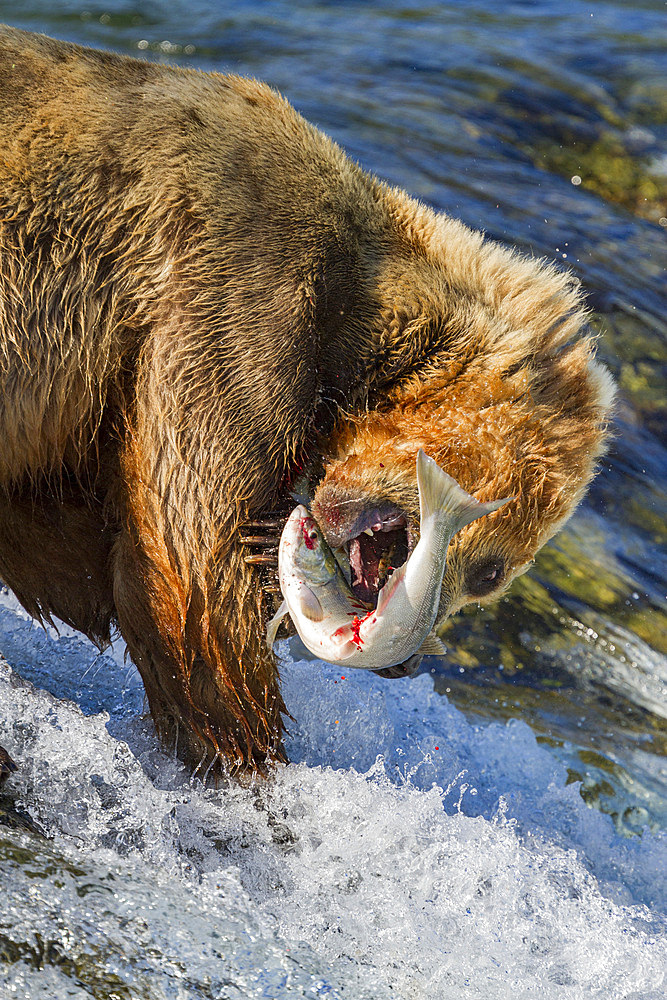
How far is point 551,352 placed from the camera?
11.0ft

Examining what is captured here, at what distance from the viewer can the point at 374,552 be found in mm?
3316

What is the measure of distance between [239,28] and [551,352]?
310 inches

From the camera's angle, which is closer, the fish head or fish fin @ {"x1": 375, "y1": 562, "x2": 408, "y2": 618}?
fish fin @ {"x1": 375, "y1": 562, "x2": 408, "y2": 618}

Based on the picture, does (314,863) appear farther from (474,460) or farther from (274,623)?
(474,460)

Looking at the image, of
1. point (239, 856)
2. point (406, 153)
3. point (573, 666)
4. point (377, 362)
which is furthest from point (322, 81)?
point (239, 856)

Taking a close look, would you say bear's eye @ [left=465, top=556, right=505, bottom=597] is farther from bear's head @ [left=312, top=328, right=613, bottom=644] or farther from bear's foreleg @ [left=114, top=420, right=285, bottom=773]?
bear's foreleg @ [left=114, top=420, right=285, bottom=773]

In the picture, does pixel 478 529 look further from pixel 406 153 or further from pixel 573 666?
pixel 406 153

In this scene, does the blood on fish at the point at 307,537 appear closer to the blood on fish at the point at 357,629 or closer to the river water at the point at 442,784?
the blood on fish at the point at 357,629

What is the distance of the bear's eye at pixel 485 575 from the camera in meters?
3.36

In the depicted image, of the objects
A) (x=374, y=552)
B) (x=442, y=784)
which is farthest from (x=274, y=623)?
(x=442, y=784)

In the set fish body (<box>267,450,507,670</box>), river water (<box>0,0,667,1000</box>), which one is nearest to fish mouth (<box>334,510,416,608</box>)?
fish body (<box>267,450,507,670</box>)

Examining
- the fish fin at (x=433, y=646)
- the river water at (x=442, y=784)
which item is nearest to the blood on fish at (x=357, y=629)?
the fish fin at (x=433, y=646)

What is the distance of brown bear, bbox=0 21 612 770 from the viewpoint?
2.95 meters

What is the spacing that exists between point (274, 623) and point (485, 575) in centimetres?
75
